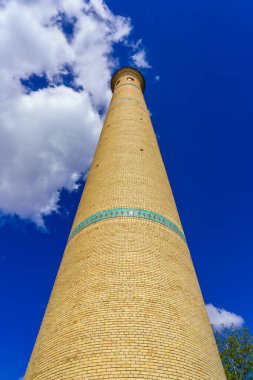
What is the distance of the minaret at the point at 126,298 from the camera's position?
401 centimetres

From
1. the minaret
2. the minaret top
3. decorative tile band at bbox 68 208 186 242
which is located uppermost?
the minaret top

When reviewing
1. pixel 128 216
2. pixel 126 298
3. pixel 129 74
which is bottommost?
pixel 126 298

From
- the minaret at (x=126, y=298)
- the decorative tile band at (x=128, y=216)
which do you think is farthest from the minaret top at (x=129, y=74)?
the decorative tile band at (x=128, y=216)

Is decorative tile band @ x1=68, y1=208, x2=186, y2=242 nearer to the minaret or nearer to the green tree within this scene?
the minaret

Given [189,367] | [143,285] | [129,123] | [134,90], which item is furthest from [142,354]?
[134,90]

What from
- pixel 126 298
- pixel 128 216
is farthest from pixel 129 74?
pixel 126 298

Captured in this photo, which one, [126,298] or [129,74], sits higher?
[129,74]

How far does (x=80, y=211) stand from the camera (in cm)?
748

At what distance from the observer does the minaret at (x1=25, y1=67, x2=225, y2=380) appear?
4.01 meters

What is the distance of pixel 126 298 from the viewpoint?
15.2ft

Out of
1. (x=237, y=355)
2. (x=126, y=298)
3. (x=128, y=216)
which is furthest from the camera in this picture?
(x=237, y=355)

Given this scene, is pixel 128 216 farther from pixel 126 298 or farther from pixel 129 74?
pixel 129 74

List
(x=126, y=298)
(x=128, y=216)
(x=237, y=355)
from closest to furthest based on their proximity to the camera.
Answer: (x=126, y=298), (x=128, y=216), (x=237, y=355)

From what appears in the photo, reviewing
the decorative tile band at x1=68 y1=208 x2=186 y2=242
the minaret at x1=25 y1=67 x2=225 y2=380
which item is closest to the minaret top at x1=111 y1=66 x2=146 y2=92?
the minaret at x1=25 y1=67 x2=225 y2=380
